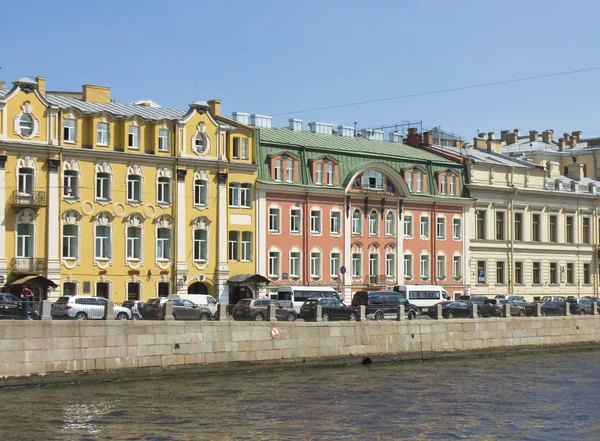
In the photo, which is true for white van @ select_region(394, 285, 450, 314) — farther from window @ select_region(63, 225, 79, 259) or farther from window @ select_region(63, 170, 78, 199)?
window @ select_region(63, 170, 78, 199)

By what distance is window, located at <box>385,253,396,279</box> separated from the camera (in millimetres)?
68812

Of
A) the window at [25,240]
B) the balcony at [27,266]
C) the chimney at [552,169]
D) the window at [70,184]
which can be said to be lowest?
the balcony at [27,266]

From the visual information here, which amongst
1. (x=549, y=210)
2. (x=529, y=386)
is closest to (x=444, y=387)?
(x=529, y=386)

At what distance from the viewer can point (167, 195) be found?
59062 mm

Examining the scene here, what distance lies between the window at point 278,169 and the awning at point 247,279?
230 inches

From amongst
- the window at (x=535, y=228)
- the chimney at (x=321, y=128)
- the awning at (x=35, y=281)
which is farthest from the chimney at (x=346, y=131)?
the awning at (x=35, y=281)

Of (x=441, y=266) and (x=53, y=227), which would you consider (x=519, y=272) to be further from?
(x=53, y=227)

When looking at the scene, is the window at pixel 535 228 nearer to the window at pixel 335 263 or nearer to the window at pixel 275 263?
the window at pixel 335 263

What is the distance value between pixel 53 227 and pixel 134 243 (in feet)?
15.6

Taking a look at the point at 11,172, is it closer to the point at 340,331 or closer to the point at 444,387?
the point at 340,331

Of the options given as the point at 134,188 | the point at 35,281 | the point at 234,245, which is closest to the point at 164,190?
the point at 134,188

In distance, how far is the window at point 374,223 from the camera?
68.0 m

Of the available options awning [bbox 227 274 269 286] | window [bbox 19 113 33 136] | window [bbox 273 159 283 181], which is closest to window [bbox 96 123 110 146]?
window [bbox 19 113 33 136]

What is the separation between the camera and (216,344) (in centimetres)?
4003
